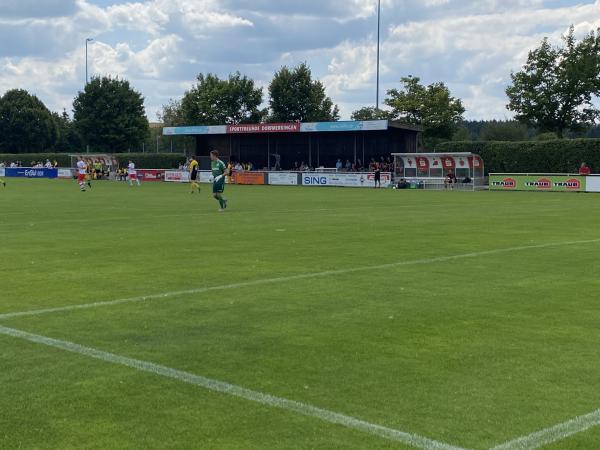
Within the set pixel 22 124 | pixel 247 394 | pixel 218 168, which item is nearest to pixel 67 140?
pixel 22 124

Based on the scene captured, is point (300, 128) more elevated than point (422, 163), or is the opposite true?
point (300, 128)

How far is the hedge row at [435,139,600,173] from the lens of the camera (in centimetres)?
5231

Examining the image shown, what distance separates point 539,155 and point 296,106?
113 feet

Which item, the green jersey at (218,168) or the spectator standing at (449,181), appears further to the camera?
the spectator standing at (449,181)

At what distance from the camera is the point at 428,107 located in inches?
3054

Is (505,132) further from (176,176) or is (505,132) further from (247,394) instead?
(247,394)

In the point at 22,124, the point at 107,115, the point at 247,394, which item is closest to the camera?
the point at 247,394

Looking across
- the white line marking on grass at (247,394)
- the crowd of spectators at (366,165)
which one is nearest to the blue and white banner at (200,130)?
the crowd of spectators at (366,165)

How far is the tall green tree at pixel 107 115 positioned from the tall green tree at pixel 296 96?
60.1 ft

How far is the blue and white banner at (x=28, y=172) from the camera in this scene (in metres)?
72.1

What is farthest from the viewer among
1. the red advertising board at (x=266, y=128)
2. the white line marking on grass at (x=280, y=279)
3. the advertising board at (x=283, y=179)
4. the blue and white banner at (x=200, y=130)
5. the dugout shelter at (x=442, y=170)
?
the blue and white banner at (x=200, y=130)

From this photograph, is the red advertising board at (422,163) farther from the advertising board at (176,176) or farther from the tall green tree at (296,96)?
the tall green tree at (296,96)

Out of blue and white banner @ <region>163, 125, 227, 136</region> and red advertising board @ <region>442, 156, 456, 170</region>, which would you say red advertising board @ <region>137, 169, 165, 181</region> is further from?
red advertising board @ <region>442, 156, 456, 170</region>

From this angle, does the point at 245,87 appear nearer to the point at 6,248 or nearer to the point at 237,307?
the point at 6,248
